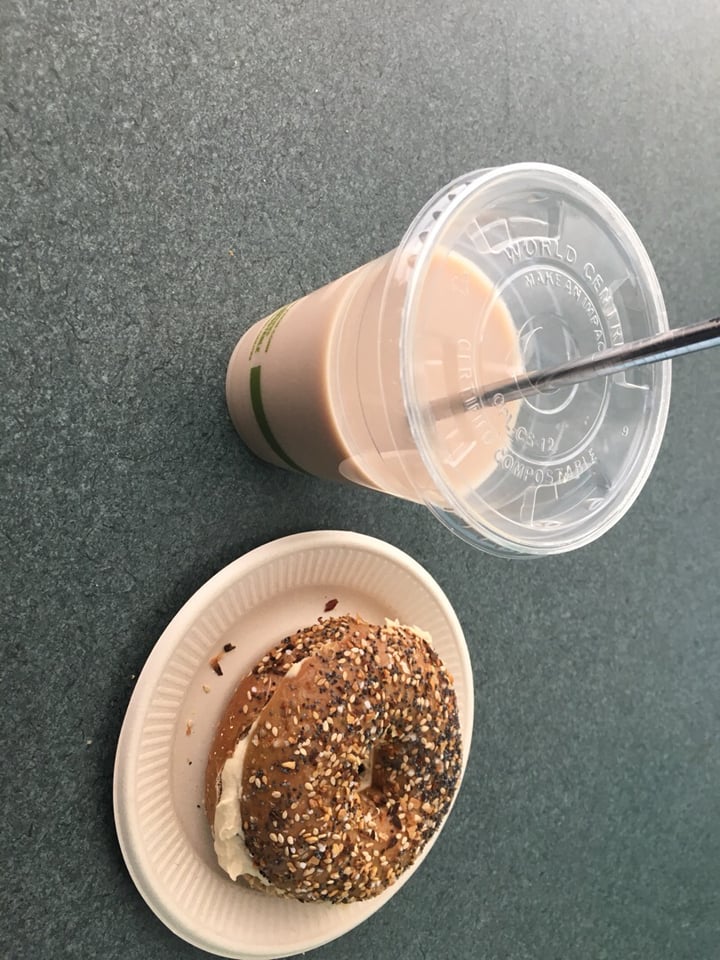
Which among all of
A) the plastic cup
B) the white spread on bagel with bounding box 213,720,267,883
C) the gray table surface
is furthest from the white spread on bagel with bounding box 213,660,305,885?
the plastic cup

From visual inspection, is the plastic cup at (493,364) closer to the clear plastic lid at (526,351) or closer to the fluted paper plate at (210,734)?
the clear plastic lid at (526,351)

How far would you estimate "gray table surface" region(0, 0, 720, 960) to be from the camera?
875 mm

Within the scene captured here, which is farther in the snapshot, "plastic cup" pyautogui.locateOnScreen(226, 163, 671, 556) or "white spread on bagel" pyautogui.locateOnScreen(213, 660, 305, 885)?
"white spread on bagel" pyautogui.locateOnScreen(213, 660, 305, 885)

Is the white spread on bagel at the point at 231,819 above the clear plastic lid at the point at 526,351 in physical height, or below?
below

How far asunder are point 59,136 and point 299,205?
0.30m

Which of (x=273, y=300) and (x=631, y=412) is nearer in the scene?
(x=631, y=412)

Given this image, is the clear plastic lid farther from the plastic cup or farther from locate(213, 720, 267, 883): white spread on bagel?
locate(213, 720, 267, 883): white spread on bagel

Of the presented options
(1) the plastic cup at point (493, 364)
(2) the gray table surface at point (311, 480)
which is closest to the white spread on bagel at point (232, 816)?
(2) the gray table surface at point (311, 480)

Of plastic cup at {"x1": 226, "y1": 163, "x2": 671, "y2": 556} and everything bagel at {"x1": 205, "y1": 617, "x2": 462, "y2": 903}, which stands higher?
plastic cup at {"x1": 226, "y1": 163, "x2": 671, "y2": 556}

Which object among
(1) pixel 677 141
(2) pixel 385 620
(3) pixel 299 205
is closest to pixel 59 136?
(3) pixel 299 205

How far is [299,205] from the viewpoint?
40.6 inches

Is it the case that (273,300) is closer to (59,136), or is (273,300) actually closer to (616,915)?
(59,136)

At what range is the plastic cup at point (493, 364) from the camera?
0.65m

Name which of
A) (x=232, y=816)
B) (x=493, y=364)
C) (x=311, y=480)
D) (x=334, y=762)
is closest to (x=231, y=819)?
(x=232, y=816)
